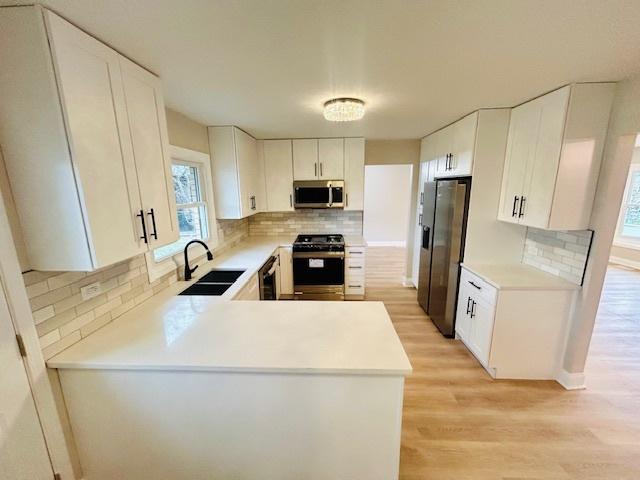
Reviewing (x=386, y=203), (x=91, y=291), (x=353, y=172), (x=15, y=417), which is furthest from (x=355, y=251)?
(x=386, y=203)

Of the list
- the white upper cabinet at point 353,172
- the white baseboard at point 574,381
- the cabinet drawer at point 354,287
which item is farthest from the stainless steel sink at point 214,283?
the white baseboard at point 574,381

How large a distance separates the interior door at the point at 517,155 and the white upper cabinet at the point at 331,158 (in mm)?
1917

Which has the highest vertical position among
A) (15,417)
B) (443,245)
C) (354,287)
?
(443,245)

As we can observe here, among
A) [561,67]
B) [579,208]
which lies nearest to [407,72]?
[561,67]

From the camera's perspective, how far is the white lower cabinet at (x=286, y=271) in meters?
3.57

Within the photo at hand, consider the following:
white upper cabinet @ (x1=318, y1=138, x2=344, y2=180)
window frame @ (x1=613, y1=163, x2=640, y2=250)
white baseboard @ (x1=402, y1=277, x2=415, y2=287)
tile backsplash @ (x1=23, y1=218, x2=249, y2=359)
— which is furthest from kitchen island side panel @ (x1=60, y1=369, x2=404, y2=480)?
window frame @ (x1=613, y1=163, x2=640, y2=250)

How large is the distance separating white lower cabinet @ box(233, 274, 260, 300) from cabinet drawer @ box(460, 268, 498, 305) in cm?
213

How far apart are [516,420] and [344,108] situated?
266 centimetres

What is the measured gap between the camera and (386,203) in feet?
23.6

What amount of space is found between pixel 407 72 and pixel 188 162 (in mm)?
2152

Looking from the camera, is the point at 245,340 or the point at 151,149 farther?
the point at 151,149

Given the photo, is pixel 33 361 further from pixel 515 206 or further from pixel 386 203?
pixel 386 203

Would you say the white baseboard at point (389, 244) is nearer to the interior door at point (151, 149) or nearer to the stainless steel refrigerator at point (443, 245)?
the stainless steel refrigerator at point (443, 245)

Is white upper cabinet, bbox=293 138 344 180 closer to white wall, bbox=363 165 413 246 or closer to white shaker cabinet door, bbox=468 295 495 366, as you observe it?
white shaker cabinet door, bbox=468 295 495 366
